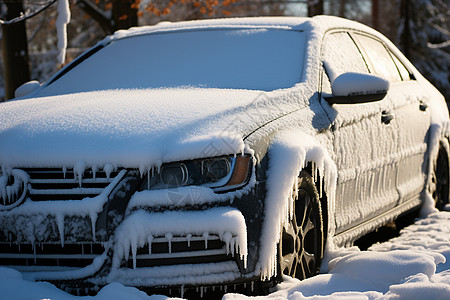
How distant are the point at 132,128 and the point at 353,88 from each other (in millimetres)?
1586

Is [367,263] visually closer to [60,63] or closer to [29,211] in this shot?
[29,211]

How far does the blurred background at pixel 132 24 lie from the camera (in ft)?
42.5

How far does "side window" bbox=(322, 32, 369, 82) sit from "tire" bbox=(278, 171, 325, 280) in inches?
41.3

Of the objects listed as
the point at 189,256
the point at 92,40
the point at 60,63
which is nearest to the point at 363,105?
the point at 189,256

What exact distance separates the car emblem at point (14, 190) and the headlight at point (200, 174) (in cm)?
58

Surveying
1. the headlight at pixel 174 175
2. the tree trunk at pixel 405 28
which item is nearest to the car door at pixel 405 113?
the headlight at pixel 174 175

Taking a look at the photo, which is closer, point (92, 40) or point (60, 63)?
point (60, 63)

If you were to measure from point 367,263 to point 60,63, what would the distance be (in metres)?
5.69

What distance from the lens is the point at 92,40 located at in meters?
28.2

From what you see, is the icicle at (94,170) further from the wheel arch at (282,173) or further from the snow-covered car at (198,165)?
the wheel arch at (282,173)

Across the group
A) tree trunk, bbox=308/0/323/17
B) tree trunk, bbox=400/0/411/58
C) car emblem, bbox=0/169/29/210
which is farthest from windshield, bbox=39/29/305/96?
tree trunk, bbox=400/0/411/58

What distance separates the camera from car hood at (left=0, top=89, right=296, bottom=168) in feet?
11.8

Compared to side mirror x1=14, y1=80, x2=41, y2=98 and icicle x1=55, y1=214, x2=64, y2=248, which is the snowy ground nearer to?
icicle x1=55, y1=214, x2=64, y2=248

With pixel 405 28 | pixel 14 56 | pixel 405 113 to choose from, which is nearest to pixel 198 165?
pixel 405 113
